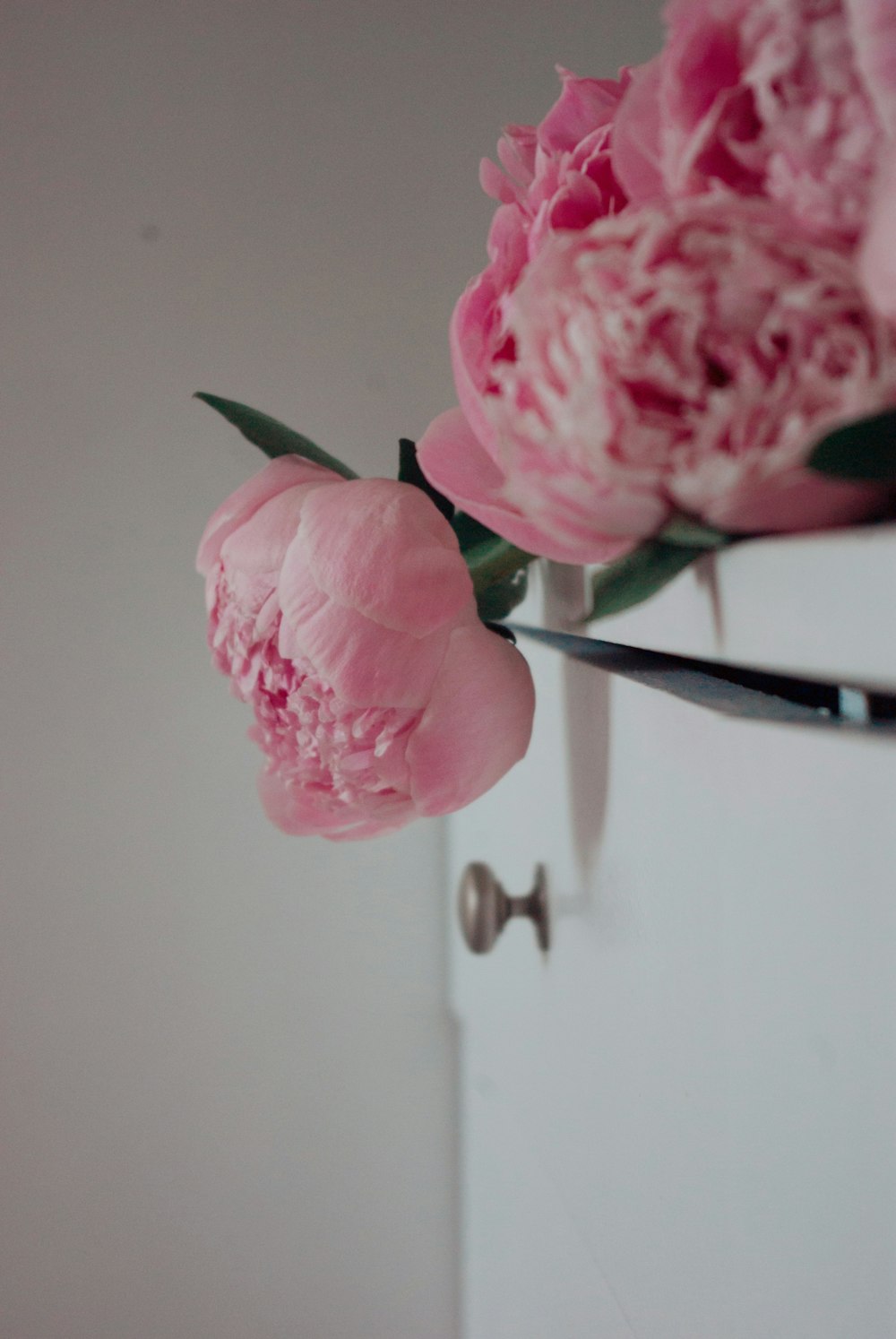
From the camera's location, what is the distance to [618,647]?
1.17 ft

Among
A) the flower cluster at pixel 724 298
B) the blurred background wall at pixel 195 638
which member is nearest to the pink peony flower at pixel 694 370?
the flower cluster at pixel 724 298

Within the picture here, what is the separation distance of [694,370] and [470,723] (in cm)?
19

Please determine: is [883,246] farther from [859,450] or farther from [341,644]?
[341,644]

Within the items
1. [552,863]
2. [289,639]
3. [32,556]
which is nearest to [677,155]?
[289,639]

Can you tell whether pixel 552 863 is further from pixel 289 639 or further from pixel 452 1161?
pixel 452 1161

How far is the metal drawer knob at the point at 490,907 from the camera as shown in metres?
0.49

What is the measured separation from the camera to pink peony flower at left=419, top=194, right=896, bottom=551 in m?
0.14

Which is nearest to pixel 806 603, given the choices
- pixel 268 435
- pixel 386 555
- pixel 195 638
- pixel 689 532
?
pixel 689 532

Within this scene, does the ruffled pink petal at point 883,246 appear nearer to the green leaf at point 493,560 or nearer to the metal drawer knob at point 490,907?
the green leaf at point 493,560

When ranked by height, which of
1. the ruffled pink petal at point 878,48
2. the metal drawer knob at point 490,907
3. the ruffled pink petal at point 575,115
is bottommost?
the metal drawer knob at point 490,907

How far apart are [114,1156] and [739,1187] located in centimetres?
71

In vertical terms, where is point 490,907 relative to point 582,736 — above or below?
below

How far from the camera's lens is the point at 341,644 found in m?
0.28

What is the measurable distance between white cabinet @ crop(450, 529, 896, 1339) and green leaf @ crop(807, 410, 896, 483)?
0.06ft
